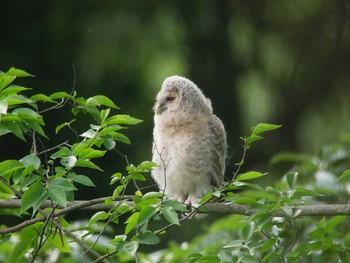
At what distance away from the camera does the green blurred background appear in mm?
9219

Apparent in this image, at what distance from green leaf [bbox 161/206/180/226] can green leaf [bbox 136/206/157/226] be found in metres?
0.04

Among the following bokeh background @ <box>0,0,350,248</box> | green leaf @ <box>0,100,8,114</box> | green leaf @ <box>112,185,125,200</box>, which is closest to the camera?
green leaf @ <box>0,100,8,114</box>

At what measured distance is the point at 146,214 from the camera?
11.9ft

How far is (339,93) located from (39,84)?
3.24 metres

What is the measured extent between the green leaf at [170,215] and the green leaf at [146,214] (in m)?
0.04

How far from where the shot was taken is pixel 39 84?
32.3ft

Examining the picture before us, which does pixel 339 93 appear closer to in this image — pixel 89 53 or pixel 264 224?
pixel 89 53

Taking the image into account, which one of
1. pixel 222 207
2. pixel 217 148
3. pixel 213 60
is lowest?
pixel 213 60

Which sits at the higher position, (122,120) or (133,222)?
(122,120)

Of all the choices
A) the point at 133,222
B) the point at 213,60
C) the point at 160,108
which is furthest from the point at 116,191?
the point at 213,60

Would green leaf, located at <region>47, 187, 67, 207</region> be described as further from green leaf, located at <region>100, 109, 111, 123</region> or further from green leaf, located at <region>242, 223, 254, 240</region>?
green leaf, located at <region>242, 223, 254, 240</region>

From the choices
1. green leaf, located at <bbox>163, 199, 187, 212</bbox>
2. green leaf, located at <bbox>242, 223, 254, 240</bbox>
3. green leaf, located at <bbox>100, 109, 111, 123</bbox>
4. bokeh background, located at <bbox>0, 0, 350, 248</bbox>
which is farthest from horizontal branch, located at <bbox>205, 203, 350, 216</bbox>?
bokeh background, located at <bbox>0, 0, 350, 248</bbox>

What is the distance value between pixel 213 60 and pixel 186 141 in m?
4.19

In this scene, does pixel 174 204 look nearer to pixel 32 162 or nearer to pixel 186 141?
pixel 32 162
